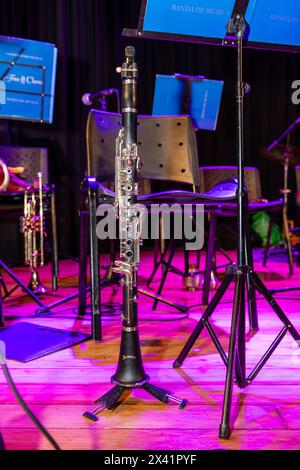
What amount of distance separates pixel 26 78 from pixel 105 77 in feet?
6.57

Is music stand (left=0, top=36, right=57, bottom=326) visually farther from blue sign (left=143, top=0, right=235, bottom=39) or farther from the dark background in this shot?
blue sign (left=143, top=0, right=235, bottom=39)

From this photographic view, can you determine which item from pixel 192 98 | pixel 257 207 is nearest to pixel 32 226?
pixel 257 207

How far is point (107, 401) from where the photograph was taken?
167 centimetres

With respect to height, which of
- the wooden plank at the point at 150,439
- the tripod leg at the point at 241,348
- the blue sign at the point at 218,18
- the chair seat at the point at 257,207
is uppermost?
the blue sign at the point at 218,18

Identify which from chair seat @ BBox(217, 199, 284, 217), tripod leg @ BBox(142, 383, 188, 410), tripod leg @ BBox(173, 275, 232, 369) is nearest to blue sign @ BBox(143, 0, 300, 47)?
tripod leg @ BBox(173, 275, 232, 369)

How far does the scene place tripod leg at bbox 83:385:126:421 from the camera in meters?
1.62

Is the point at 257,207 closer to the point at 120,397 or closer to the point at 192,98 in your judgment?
the point at 192,98

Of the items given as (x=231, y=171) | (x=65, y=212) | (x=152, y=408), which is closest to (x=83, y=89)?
(x=65, y=212)

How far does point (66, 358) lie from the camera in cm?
221

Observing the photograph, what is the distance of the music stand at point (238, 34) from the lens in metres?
1.67

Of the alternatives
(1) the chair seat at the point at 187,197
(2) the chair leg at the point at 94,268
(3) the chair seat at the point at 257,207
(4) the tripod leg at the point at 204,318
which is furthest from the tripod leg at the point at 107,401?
(3) the chair seat at the point at 257,207

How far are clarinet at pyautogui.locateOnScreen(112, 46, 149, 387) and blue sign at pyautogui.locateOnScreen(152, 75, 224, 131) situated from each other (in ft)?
8.73

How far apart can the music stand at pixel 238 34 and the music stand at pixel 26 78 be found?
8.13 feet

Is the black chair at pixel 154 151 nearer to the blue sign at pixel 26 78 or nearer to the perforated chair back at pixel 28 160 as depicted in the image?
the blue sign at pixel 26 78
